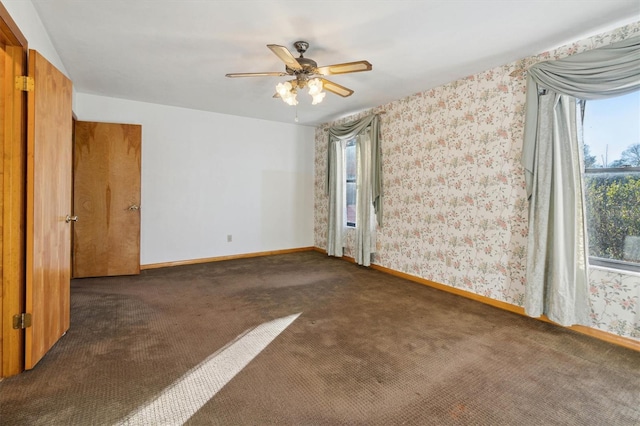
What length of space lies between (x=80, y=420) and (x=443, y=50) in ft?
11.9

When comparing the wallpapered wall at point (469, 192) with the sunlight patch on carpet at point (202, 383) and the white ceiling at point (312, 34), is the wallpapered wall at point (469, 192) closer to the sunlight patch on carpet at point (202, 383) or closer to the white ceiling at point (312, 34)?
the white ceiling at point (312, 34)

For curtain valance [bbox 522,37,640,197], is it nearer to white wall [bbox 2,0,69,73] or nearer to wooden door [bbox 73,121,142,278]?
white wall [bbox 2,0,69,73]

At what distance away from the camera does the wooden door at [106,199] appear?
12.9 feet

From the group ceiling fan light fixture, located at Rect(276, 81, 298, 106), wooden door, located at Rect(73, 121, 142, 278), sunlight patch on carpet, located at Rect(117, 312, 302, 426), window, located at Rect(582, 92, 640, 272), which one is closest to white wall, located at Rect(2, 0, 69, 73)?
wooden door, located at Rect(73, 121, 142, 278)

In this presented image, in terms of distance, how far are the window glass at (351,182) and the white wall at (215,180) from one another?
93cm

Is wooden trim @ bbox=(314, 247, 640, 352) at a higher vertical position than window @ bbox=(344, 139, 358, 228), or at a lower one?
lower

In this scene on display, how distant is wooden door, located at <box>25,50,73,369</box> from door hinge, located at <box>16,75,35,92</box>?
0.02 meters

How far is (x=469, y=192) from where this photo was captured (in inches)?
133

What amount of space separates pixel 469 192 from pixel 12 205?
3803 mm

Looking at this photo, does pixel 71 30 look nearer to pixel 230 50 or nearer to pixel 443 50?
pixel 230 50

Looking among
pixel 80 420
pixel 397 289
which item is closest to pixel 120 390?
pixel 80 420

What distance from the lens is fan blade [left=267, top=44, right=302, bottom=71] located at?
212 cm

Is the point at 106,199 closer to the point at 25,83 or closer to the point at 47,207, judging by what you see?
the point at 47,207

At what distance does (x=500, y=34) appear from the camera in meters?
2.50
